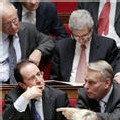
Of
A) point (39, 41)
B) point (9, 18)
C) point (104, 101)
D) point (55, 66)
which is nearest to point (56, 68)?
point (55, 66)

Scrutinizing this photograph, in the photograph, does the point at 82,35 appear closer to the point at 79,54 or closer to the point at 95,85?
the point at 79,54

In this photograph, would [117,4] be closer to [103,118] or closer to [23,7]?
[23,7]

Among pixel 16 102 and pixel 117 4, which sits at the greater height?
pixel 117 4

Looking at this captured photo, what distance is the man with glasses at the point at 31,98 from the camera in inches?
51.1

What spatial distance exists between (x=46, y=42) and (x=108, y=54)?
21 cm

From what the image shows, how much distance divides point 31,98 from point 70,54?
321 millimetres

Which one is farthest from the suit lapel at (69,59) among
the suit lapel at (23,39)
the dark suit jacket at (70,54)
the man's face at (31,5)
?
the man's face at (31,5)

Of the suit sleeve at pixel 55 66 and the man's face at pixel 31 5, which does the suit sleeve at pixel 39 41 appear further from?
the man's face at pixel 31 5

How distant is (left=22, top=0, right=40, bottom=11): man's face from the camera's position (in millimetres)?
1721

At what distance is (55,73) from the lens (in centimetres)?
158

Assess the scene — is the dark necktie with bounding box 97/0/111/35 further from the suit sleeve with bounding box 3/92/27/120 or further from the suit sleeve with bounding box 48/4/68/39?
the suit sleeve with bounding box 3/92/27/120

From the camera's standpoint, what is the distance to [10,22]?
1526mm

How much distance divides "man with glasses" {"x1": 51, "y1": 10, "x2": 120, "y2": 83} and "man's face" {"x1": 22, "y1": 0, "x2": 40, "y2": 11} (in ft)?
0.70

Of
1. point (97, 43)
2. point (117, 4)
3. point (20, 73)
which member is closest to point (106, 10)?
point (117, 4)
